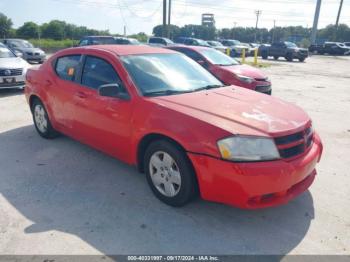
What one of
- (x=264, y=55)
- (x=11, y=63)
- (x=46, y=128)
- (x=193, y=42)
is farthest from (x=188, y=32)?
(x=46, y=128)

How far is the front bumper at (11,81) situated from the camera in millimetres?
8719

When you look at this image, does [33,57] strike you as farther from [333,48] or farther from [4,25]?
[333,48]

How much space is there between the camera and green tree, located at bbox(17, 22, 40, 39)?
155 ft

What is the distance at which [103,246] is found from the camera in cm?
270

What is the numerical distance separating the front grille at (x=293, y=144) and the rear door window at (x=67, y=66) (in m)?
2.95

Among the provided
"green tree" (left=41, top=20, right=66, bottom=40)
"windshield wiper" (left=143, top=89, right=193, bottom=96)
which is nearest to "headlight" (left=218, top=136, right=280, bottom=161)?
"windshield wiper" (left=143, top=89, right=193, bottom=96)

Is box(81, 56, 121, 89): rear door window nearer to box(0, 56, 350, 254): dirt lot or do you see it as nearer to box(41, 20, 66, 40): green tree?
box(0, 56, 350, 254): dirt lot

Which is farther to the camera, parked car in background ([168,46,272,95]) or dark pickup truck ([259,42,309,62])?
dark pickup truck ([259,42,309,62])

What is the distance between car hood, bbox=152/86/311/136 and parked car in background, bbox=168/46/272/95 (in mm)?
4699

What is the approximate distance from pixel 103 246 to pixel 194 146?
1.20m

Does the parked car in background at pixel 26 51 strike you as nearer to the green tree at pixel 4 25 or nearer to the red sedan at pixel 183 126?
the red sedan at pixel 183 126

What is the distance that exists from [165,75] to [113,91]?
2.34ft

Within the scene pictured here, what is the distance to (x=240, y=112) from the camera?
3199mm

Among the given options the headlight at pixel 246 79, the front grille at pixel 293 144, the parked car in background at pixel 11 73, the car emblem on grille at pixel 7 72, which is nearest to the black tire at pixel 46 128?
the front grille at pixel 293 144
